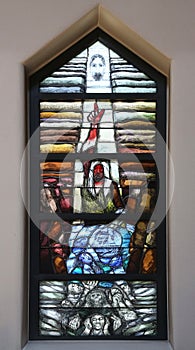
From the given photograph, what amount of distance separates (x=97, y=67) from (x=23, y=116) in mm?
513

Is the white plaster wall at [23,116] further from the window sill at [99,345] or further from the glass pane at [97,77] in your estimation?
the glass pane at [97,77]

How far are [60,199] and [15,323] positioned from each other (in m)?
0.71

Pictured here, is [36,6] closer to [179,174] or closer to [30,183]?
[30,183]

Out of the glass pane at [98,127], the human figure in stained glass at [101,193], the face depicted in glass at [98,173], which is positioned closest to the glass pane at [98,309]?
the human figure in stained glass at [101,193]

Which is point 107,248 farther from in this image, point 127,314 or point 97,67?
point 97,67

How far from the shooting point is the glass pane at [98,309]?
11.6 ft

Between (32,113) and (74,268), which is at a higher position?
(32,113)

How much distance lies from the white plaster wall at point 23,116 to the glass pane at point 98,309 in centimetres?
16

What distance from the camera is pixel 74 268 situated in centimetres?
359

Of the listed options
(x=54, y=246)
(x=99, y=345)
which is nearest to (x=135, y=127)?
(x=54, y=246)

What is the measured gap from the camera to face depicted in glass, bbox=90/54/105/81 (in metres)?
3.65

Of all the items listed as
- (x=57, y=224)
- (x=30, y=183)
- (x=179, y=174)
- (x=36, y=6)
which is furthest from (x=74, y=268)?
(x=36, y=6)

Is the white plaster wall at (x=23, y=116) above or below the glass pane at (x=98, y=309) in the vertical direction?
above

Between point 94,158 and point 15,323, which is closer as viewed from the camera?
point 15,323
